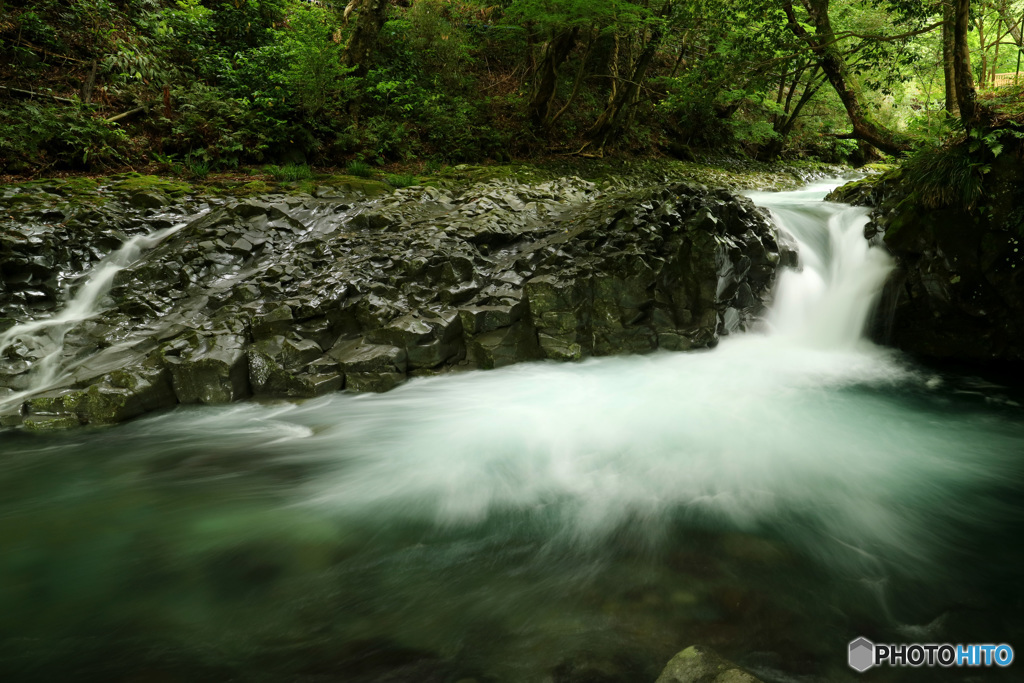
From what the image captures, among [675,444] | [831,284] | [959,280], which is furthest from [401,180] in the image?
[959,280]

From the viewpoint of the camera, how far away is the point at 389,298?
621cm

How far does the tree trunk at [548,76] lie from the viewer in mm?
11920

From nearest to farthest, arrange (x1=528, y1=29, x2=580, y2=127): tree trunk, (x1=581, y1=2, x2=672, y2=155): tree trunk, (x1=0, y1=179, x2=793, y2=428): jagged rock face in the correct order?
1. (x1=0, y1=179, x2=793, y2=428): jagged rock face
2. (x1=528, y1=29, x2=580, y2=127): tree trunk
3. (x1=581, y1=2, x2=672, y2=155): tree trunk

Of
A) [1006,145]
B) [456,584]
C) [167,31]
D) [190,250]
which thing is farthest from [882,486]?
[167,31]

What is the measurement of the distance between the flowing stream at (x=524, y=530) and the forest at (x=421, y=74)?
444 cm

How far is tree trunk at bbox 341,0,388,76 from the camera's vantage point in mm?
11086

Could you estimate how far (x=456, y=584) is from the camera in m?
2.93

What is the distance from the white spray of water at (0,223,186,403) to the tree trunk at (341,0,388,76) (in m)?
6.74

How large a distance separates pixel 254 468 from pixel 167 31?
1089cm

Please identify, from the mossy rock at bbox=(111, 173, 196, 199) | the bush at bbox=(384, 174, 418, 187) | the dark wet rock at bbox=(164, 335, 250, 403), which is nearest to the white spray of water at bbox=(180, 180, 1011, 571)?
the dark wet rock at bbox=(164, 335, 250, 403)

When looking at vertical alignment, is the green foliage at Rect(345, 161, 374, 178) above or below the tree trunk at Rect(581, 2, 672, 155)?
below

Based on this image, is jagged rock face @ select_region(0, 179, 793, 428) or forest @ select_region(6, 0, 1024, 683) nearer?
forest @ select_region(6, 0, 1024, 683)

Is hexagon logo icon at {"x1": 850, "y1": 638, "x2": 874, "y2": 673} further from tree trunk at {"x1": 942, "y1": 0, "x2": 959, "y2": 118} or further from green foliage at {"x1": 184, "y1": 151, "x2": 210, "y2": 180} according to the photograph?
green foliage at {"x1": 184, "y1": 151, "x2": 210, "y2": 180}

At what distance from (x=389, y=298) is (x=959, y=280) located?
6910 mm
